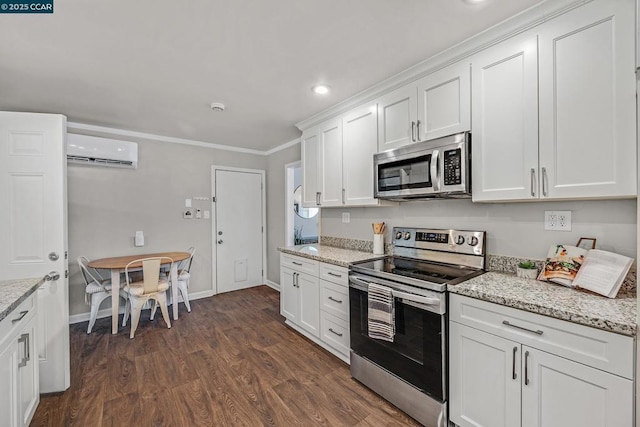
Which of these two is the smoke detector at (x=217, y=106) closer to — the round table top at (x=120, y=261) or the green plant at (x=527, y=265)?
the round table top at (x=120, y=261)

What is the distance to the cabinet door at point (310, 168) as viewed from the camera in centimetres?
323

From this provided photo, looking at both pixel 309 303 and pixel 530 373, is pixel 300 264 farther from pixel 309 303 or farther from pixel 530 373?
pixel 530 373

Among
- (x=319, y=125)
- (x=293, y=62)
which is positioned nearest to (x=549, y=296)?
(x=293, y=62)

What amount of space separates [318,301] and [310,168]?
1508 millimetres

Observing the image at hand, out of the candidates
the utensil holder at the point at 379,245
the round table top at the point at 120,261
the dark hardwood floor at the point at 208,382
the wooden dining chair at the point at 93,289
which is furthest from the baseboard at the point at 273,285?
the utensil holder at the point at 379,245

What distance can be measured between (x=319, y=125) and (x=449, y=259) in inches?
76.4

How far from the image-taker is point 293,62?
2.10 metres

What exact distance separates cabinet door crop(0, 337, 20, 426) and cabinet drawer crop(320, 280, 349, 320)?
199cm

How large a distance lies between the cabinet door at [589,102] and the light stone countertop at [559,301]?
1.66ft

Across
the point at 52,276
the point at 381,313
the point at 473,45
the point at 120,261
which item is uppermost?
the point at 473,45

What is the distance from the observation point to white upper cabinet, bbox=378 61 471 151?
1.93 m

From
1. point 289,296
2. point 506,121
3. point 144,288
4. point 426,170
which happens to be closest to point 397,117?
point 426,170

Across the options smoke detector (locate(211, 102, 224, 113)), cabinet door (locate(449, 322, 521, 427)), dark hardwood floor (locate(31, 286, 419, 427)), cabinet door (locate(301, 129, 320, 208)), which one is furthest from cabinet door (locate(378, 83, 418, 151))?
dark hardwood floor (locate(31, 286, 419, 427))

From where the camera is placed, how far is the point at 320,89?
2.54 m
